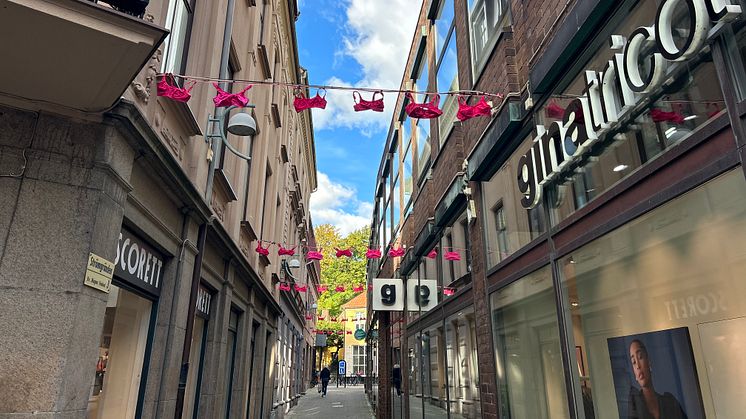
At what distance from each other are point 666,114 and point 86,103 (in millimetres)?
3895

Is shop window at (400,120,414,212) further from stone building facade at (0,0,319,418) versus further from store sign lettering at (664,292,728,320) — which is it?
store sign lettering at (664,292,728,320)

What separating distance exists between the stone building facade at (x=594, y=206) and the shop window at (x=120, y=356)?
12.8 feet

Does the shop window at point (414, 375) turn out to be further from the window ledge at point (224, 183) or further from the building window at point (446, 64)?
the window ledge at point (224, 183)

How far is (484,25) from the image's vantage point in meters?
6.55

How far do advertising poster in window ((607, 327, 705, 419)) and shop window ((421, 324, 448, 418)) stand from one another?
485 cm

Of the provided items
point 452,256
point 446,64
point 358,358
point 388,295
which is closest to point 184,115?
point 452,256

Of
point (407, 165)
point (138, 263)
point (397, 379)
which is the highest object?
point (407, 165)

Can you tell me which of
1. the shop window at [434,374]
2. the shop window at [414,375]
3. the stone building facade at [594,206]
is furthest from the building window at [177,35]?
the shop window at [414,375]

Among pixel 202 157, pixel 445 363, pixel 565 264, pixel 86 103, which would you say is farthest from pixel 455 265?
pixel 86 103

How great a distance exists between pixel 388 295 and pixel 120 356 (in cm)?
664

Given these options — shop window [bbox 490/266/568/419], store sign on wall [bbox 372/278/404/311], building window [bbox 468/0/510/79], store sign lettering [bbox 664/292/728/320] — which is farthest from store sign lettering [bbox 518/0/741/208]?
store sign on wall [bbox 372/278/404/311]

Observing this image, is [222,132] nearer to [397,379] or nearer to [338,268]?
[397,379]

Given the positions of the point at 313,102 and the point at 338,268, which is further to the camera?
the point at 338,268

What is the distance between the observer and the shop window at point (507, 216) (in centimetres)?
489
